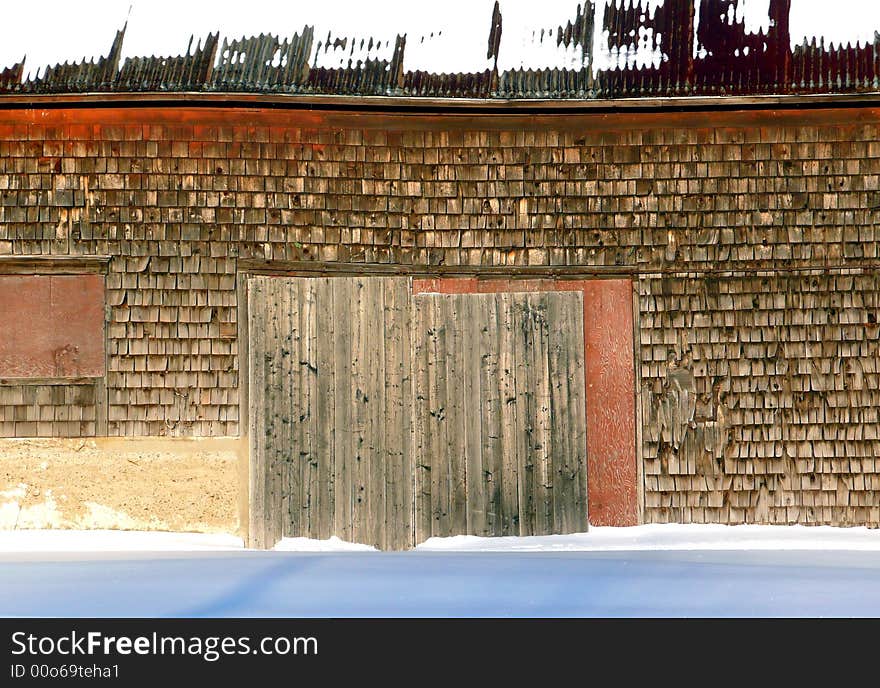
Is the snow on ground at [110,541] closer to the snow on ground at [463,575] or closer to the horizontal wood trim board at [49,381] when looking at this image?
the snow on ground at [463,575]

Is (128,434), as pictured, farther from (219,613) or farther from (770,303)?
(770,303)

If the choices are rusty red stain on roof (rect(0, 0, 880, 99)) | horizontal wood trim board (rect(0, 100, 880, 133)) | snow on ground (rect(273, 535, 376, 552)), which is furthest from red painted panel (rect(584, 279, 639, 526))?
snow on ground (rect(273, 535, 376, 552))

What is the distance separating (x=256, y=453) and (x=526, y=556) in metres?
2.45

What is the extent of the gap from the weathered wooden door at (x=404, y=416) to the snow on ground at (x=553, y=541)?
0.11m

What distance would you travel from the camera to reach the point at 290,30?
26.7 ft

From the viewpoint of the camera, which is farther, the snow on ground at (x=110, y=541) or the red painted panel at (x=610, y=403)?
the red painted panel at (x=610, y=403)

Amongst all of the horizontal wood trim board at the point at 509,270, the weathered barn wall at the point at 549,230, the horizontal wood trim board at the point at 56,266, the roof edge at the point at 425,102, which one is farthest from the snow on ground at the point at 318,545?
the roof edge at the point at 425,102

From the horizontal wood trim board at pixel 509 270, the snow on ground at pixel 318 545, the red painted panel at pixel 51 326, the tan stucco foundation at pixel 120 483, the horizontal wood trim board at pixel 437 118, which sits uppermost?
the horizontal wood trim board at pixel 437 118

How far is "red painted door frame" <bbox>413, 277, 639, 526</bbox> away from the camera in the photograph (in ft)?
26.5

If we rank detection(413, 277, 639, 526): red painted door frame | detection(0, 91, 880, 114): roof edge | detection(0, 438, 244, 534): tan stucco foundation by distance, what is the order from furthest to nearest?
detection(413, 277, 639, 526): red painted door frame → detection(0, 438, 244, 534): tan stucco foundation → detection(0, 91, 880, 114): roof edge

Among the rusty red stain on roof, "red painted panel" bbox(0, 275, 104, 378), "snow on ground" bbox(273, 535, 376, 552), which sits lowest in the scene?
"snow on ground" bbox(273, 535, 376, 552)

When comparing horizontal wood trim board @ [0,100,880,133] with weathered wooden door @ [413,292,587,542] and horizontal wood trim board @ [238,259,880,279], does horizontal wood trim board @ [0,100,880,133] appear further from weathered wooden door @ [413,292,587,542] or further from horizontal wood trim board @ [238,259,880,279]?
weathered wooden door @ [413,292,587,542]

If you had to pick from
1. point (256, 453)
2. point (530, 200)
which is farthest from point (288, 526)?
point (530, 200)

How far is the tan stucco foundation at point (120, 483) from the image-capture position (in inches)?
309
